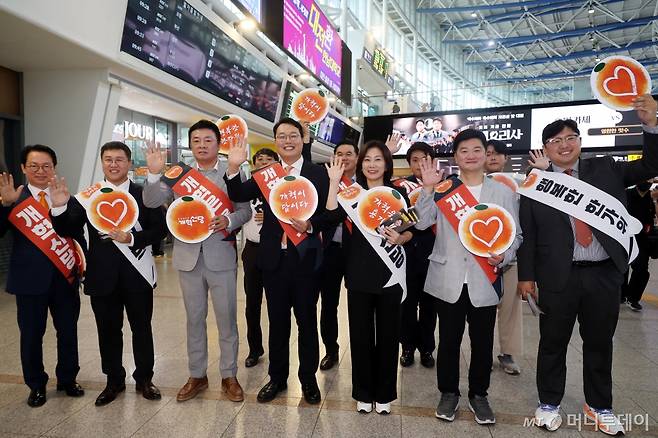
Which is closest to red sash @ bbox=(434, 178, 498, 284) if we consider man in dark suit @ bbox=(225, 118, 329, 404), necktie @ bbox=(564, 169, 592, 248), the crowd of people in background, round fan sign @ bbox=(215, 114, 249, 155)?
the crowd of people in background

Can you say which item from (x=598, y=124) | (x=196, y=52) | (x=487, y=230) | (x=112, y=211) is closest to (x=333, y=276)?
(x=487, y=230)

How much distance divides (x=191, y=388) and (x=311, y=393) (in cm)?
70

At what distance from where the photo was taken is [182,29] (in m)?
5.16

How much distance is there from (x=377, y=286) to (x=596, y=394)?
1.25 metres

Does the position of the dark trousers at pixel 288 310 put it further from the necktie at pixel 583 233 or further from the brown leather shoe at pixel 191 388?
the necktie at pixel 583 233

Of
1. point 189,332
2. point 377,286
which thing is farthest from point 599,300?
point 189,332

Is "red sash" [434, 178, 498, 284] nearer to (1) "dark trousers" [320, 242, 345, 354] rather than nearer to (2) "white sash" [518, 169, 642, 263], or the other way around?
(2) "white sash" [518, 169, 642, 263]

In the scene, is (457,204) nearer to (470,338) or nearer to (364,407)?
(470,338)

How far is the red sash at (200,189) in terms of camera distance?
7.57 feet

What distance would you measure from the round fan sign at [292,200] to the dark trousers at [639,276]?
4.35 metres

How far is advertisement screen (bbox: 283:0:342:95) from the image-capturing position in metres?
7.62

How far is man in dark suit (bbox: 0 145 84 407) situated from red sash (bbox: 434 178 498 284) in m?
2.10

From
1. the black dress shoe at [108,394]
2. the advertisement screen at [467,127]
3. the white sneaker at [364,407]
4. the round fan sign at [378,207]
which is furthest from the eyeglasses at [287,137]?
the advertisement screen at [467,127]

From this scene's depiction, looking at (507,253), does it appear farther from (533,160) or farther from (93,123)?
(93,123)
